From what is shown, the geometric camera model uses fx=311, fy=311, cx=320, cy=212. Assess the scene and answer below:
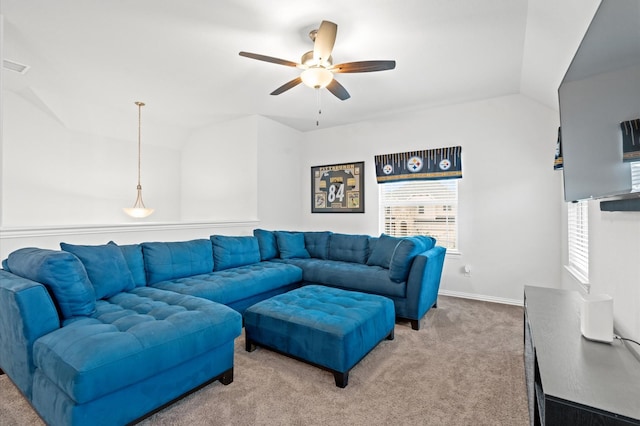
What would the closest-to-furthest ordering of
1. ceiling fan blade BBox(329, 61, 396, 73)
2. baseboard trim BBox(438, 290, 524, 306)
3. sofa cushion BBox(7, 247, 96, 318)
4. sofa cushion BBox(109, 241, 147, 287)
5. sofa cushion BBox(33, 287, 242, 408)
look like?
sofa cushion BBox(33, 287, 242, 408) < sofa cushion BBox(7, 247, 96, 318) < ceiling fan blade BBox(329, 61, 396, 73) < sofa cushion BBox(109, 241, 147, 287) < baseboard trim BBox(438, 290, 524, 306)

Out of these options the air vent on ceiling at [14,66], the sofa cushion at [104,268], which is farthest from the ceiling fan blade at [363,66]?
the air vent on ceiling at [14,66]

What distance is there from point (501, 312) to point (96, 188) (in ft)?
19.5

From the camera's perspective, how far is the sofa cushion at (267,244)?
4223 millimetres

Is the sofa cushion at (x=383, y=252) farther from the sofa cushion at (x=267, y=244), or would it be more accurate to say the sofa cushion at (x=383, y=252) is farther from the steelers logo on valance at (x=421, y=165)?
the sofa cushion at (x=267, y=244)

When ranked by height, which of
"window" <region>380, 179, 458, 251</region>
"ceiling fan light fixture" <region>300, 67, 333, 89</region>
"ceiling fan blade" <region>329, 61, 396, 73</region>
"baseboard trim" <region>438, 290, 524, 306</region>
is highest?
"ceiling fan blade" <region>329, 61, 396, 73</region>

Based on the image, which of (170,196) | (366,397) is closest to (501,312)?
(366,397)

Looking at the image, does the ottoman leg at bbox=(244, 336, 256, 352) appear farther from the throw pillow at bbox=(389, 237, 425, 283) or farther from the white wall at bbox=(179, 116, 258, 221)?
the white wall at bbox=(179, 116, 258, 221)

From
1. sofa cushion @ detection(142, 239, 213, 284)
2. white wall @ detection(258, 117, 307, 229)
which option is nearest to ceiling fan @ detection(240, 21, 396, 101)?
sofa cushion @ detection(142, 239, 213, 284)

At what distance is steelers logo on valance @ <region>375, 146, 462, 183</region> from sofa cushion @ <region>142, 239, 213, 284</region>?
2.79 metres

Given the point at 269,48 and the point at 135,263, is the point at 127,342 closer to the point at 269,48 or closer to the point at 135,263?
the point at 135,263

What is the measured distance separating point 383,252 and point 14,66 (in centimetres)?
448

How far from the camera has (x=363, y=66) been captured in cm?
251

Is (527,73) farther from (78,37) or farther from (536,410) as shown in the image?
(78,37)

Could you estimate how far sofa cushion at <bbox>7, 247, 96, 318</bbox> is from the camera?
185 centimetres
